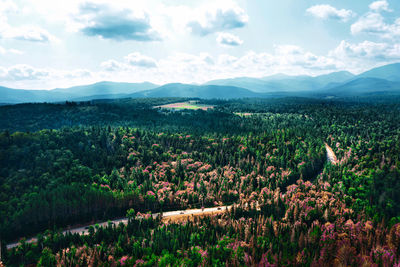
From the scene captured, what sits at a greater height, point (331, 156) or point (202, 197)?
point (331, 156)

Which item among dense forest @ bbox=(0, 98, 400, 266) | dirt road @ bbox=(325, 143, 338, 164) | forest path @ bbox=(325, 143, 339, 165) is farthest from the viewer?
dirt road @ bbox=(325, 143, 338, 164)

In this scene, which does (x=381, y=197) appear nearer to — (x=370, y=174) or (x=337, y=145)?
(x=370, y=174)

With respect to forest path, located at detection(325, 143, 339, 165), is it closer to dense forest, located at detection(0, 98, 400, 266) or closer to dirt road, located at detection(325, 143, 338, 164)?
dirt road, located at detection(325, 143, 338, 164)

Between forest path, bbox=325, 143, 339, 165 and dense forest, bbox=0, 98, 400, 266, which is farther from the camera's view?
forest path, bbox=325, 143, 339, 165

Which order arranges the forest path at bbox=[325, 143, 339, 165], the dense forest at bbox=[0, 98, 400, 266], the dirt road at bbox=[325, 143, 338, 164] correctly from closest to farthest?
the dense forest at bbox=[0, 98, 400, 266] < the forest path at bbox=[325, 143, 339, 165] < the dirt road at bbox=[325, 143, 338, 164]

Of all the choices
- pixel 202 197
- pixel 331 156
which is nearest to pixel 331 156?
pixel 331 156

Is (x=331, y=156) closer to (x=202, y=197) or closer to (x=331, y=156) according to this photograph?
(x=331, y=156)

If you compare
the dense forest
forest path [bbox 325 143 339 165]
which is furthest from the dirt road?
the dense forest

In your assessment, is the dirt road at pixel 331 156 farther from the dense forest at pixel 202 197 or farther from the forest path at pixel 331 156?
the dense forest at pixel 202 197

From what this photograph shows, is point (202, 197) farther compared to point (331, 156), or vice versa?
point (331, 156)
